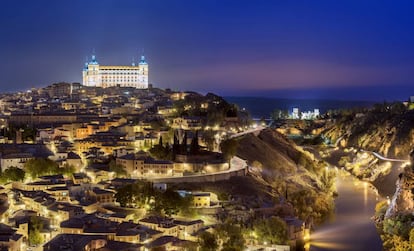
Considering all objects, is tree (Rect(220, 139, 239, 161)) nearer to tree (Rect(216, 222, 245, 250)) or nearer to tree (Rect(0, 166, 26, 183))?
tree (Rect(0, 166, 26, 183))

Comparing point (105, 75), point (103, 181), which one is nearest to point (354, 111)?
point (105, 75)

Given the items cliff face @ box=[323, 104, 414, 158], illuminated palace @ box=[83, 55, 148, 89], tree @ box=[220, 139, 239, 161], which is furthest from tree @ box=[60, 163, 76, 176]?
illuminated palace @ box=[83, 55, 148, 89]

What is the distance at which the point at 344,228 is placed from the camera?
79.9 ft

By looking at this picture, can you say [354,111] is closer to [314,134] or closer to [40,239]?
[314,134]

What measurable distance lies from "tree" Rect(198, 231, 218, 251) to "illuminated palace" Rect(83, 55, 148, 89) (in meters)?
44.1

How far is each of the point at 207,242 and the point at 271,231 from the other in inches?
110

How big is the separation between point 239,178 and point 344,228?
4710mm

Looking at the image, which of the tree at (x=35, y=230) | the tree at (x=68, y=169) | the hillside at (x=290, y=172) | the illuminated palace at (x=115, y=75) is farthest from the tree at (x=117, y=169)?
the illuminated palace at (x=115, y=75)

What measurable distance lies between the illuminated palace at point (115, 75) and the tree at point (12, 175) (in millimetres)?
36907

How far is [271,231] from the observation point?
64.2 ft

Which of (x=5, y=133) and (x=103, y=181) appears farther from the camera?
(x=5, y=133)

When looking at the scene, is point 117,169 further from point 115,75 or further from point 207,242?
point 115,75

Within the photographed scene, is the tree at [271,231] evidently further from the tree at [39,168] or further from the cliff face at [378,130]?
the cliff face at [378,130]

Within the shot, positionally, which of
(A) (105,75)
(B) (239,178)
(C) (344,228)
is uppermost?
(A) (105,75)
